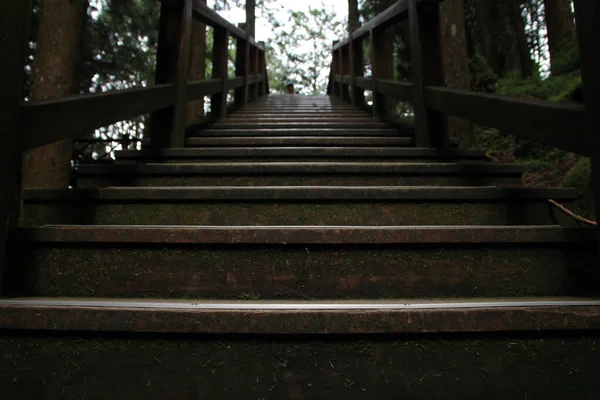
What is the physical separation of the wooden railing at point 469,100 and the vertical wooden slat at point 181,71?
60.8 inches

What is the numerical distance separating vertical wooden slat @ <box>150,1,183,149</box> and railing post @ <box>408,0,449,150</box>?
5.30 ft

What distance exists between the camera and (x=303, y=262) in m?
1.33

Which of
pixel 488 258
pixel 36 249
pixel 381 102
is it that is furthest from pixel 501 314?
pixel 381 102

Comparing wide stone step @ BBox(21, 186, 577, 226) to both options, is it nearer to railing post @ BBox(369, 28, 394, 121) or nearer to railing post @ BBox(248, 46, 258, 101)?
railing post @ BBox(369, 28, 394, 121)

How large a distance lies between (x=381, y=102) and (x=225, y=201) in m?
2.86

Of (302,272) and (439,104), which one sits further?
(439,104)

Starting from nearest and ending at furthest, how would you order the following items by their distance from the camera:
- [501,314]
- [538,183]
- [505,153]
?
1. [501,314]
2. [538,183]
3. [505,153]

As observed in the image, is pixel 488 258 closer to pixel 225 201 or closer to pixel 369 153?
pixel 225 201

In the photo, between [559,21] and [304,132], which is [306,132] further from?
[559,21]

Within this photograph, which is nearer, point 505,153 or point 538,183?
point 538,183

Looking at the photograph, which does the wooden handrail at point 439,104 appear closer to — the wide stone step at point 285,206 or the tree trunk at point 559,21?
the wide stone step at point 285,206

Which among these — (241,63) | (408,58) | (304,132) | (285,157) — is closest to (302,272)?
(285,157)

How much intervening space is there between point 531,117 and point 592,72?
306 millimetres

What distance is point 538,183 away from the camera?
393 centimetres
